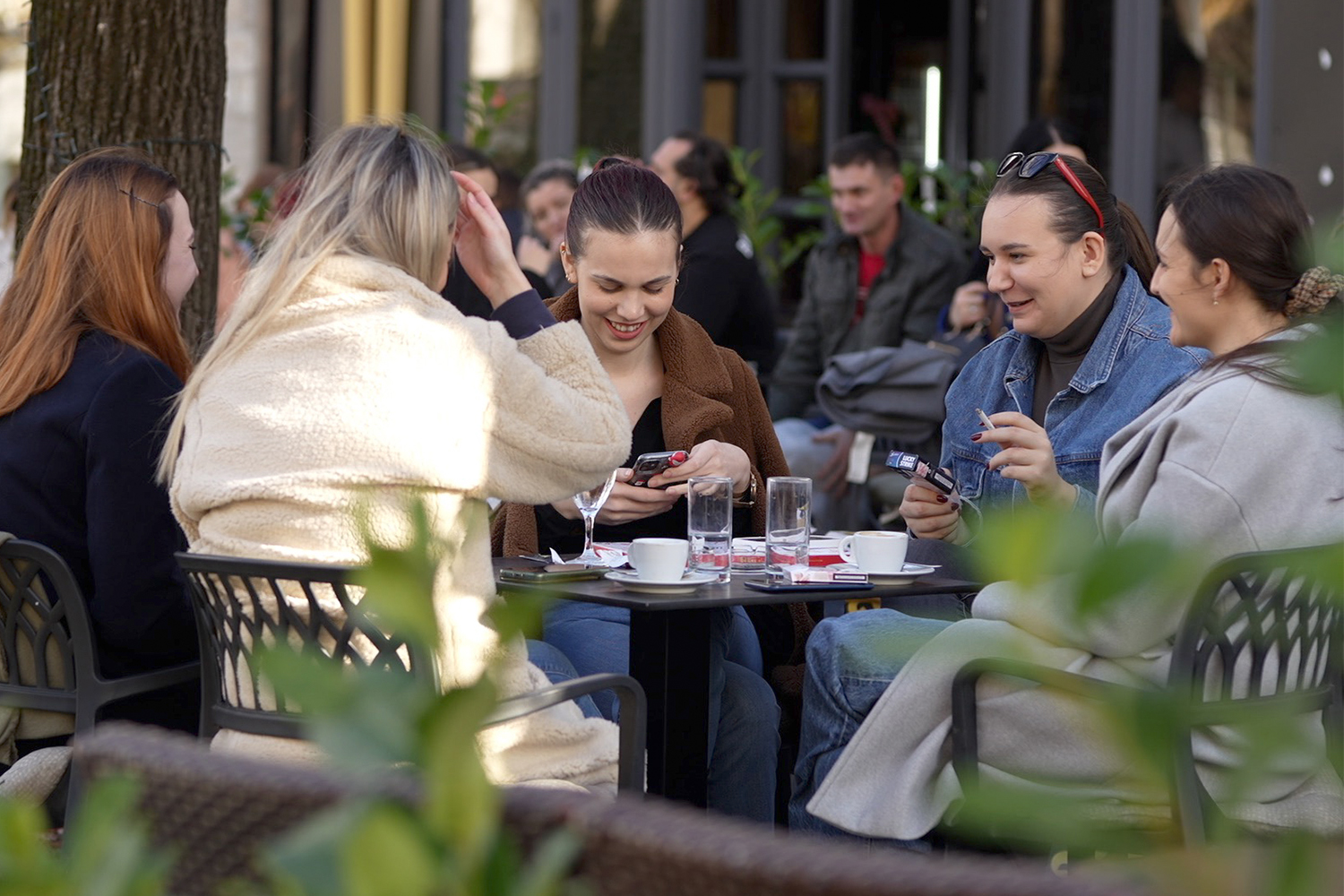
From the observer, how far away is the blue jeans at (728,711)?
124 inches

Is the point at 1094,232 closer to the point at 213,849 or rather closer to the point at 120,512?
the point at 120,512

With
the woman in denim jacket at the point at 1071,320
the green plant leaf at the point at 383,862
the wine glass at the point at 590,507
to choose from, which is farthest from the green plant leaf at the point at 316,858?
the woman in denim jacket at the point at 1071,320

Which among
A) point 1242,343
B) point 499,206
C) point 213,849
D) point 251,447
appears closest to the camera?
point 213,849

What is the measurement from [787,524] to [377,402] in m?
0.94

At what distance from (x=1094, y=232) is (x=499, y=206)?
4.34 m

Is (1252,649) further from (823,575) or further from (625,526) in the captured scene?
(625,526)

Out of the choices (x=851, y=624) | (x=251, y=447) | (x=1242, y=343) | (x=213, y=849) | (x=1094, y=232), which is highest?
(x=1094, y=232)

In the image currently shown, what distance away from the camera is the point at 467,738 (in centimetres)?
61

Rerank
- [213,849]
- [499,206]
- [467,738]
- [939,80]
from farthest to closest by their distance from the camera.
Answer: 1. [939,80]
2. [499,206]
3. [213,849]
4. [467,738]

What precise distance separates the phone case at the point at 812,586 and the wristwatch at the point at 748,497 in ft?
2.24

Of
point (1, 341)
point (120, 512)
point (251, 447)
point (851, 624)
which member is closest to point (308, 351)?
point (251, 447)

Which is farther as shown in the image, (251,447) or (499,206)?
(499,206)

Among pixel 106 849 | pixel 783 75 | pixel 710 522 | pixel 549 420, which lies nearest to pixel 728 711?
pixel 710 522

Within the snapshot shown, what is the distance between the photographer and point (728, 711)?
3.20 metres
